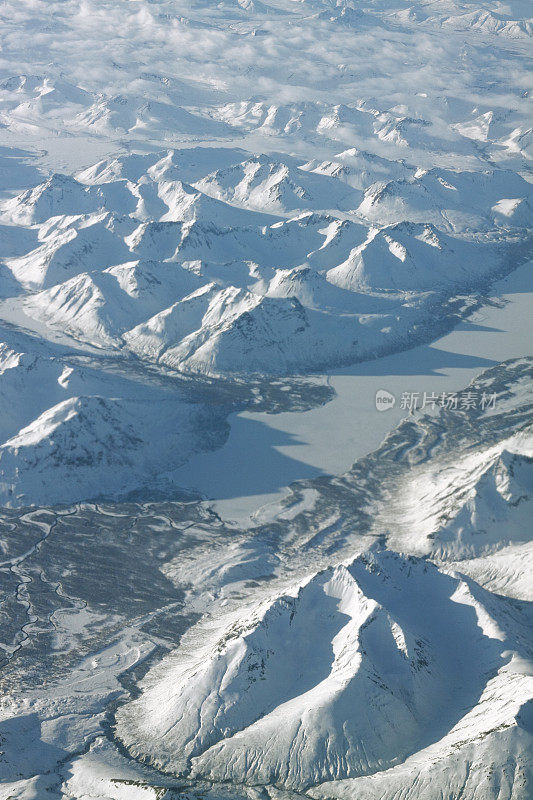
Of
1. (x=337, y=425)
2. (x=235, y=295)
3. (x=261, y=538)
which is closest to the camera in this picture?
(x=261, y=538)

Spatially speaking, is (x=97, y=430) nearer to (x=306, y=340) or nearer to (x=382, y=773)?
(x=306, y=340)

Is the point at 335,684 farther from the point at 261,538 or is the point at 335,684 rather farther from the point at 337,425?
the point at 337,425

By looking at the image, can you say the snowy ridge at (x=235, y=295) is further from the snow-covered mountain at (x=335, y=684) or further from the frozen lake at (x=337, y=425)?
the snow-covered mountain at (x=335, y=684)

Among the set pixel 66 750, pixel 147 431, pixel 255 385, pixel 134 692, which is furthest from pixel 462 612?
pixel 255 385

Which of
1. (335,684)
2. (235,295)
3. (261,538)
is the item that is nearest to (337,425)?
(261,538)

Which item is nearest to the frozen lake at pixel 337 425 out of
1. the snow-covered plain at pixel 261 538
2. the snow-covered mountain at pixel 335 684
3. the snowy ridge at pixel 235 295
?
the snow-covered plain at pixel 261 538

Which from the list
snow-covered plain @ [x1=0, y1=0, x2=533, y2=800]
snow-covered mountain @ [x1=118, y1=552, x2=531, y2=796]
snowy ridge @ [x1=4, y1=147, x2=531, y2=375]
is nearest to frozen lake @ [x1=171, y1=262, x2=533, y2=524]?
snow-covered plain @ [x1=0, y1=0, x2=533, y2=800]

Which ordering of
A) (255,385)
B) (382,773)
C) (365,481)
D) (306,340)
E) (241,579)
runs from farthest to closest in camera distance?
(306,340)
(255,385)
(365,481)
(241,579)
(382,773)

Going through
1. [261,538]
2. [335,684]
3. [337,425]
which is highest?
[335,684]
